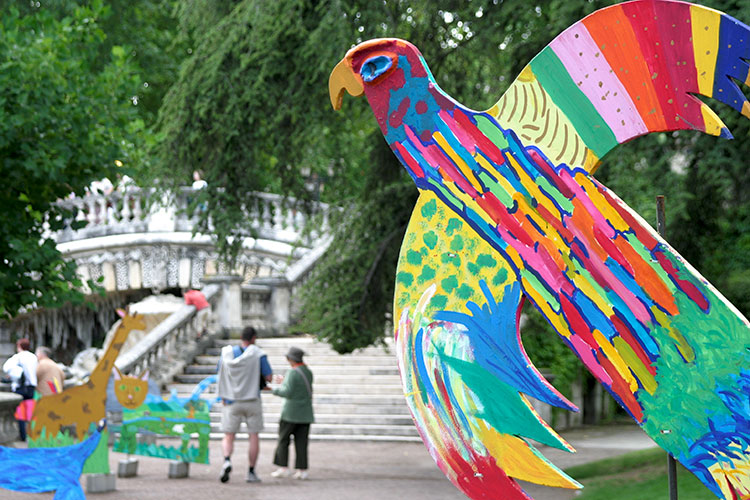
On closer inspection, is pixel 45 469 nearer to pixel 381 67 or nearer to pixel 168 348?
pixel 381 67

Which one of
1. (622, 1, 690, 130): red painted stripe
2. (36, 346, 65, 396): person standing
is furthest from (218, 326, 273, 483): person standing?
(622, 1, 690, 130): red painted stripe

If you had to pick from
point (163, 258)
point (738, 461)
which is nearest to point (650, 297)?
point (738, 461)

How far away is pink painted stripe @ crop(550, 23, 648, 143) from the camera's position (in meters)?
5.48

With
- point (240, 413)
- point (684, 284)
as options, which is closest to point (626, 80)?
point (684, 284)

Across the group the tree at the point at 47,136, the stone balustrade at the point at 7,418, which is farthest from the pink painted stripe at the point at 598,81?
the stone balustrade at the point at 7,418

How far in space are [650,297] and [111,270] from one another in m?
25.2

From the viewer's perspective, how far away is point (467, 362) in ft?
19.0

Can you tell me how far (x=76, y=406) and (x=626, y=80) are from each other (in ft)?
23.0

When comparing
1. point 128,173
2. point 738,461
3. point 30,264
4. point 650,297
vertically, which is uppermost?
point 128,173

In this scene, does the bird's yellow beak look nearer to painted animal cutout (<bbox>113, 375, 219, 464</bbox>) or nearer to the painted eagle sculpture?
the painted eagle sculpture

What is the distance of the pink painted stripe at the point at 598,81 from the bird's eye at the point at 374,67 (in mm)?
891

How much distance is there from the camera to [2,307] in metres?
10.8

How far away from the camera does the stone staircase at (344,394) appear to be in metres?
17.1

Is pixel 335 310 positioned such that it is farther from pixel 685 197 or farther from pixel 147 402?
pixel 685 197
